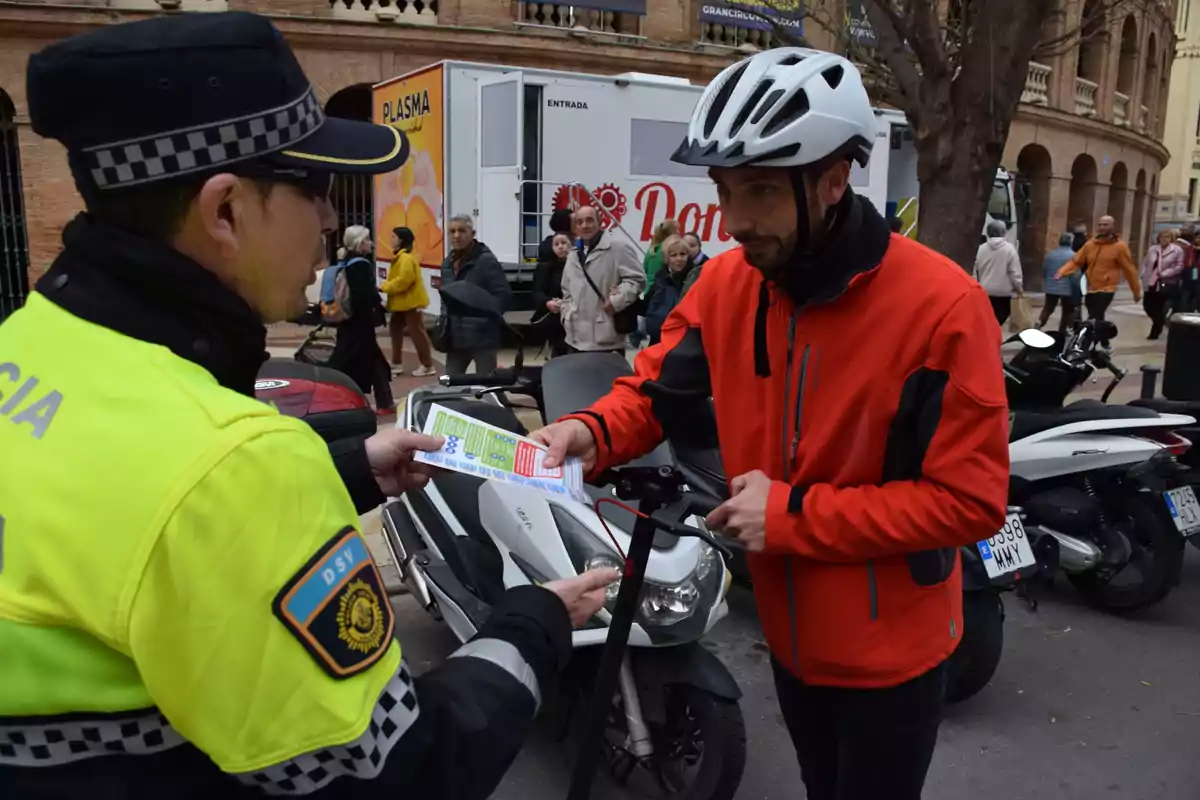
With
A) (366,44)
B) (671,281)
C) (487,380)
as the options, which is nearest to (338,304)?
(671,281)

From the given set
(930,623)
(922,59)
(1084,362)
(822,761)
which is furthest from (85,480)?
(922,59)

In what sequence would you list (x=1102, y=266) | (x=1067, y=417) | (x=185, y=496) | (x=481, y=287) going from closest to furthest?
1. (x=185, y=496)
2. (x=1067, y=417)
3. (x=481, y=287)
4. (x=1102, y=266)

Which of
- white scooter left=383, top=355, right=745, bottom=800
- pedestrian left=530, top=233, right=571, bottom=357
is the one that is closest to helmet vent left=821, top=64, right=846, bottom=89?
white scooter left=383, top=355, right=745, bottom=800

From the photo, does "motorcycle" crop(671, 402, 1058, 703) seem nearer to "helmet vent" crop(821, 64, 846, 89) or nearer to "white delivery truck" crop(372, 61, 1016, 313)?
"helmet vent" crop(821, 64, 846, 89)

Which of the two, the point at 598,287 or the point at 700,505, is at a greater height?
the point at 700,505

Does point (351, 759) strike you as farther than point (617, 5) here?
No

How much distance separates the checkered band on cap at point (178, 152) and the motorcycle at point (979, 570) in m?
2.59

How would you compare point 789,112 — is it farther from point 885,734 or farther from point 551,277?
point 551,277

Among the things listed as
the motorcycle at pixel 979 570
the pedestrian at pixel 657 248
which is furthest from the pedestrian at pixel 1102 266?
the motorcycle at pixel 979 570

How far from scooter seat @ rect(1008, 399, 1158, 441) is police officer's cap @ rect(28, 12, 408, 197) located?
422 centimetres

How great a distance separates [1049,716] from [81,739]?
3.84m

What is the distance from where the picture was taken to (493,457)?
1.83 meters

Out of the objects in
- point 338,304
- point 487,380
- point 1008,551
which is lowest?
point 1008,551

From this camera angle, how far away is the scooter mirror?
4.87 m
